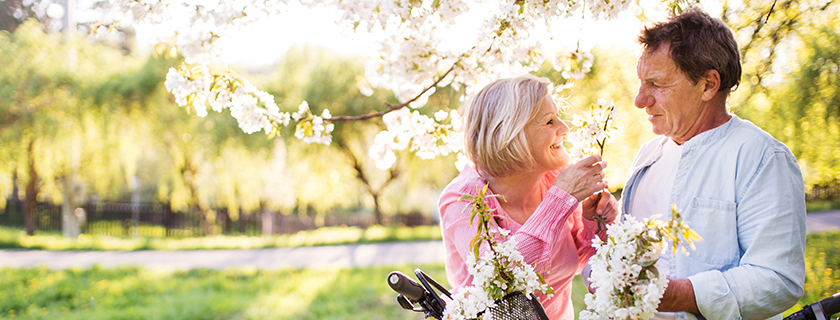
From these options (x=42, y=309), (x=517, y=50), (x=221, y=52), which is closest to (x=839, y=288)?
(x=517, y=50)

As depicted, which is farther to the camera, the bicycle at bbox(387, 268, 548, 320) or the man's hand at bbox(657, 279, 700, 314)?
the man's hand at bbox(657, 279, 700, 314)

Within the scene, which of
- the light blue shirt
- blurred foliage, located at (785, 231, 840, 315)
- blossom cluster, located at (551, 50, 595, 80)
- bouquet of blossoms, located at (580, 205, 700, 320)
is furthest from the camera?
blurred foliage, located at (785, 231, 840, 315)

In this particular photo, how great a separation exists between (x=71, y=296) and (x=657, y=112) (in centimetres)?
703

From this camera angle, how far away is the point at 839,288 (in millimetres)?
4273

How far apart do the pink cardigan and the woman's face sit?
12 cm

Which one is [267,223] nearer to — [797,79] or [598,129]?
[797,79]

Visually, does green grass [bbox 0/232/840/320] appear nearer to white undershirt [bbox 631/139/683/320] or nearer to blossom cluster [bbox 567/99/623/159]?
white undershirt [bbox 631/139/683/320]

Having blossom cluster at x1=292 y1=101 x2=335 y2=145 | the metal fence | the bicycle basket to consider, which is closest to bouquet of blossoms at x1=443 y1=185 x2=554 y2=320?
the bicycle basket

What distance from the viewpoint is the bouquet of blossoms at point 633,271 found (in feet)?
3.25

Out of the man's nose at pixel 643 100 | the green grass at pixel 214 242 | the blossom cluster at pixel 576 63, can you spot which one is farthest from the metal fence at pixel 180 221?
the man's nose at pixel 643 100

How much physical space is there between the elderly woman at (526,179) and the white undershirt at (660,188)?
0.35 ft

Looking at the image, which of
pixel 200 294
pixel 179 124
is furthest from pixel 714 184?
pixel 179 124

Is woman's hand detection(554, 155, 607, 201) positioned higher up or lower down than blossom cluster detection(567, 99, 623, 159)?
lower down

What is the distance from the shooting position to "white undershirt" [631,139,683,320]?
1642 millimetres
